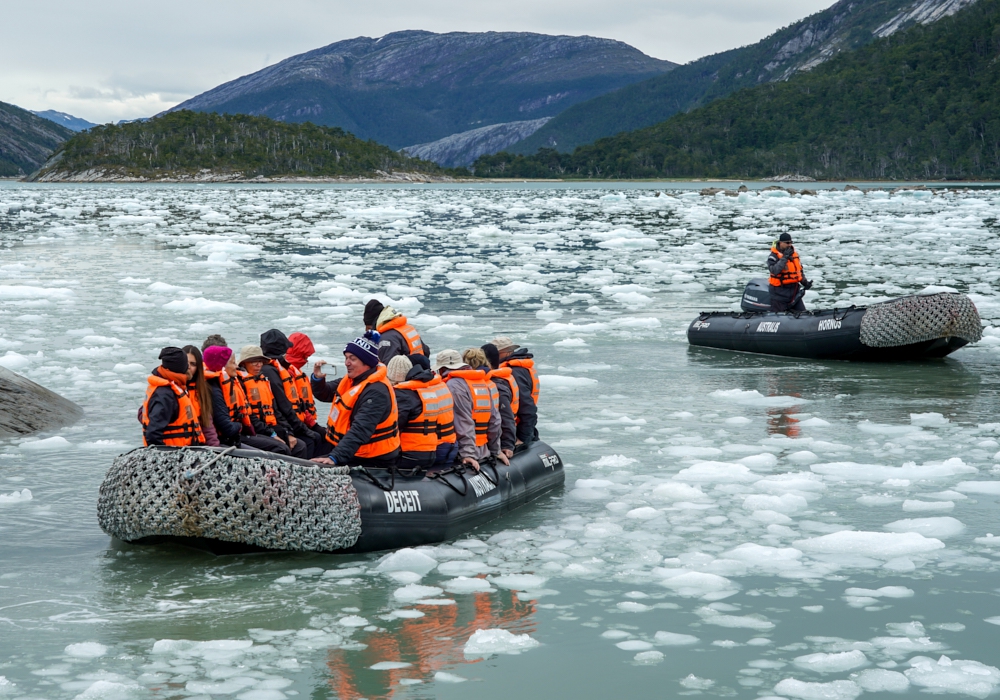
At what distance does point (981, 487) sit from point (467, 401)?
370cm

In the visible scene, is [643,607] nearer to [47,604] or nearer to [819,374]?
[47,604]

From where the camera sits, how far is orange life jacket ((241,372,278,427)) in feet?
23.6

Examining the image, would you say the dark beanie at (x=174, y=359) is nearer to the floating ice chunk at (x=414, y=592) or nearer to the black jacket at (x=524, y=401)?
the floating ice chunk at (x=414, y=592)

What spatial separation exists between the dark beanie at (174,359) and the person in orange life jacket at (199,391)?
8.9 inches

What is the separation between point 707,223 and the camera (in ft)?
135

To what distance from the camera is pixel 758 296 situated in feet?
50.7

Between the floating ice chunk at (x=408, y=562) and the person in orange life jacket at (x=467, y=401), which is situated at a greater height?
the person in orange life jacket at (x=467, y=401)

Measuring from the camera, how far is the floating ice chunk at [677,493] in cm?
735

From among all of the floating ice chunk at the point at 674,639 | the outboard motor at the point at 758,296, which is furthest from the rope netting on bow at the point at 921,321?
the floating ice chunk at the point at 674,639

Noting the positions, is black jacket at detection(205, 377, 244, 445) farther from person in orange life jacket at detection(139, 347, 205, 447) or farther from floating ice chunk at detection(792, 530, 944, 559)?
floating ice chunk at detection(792, 530, 944, 559)

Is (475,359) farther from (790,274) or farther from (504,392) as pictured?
(790,274)

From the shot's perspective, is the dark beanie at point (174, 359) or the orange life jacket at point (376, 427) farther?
the orange life jacket at point (376, 427)

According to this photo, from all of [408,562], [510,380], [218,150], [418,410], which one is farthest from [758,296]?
[218,150]

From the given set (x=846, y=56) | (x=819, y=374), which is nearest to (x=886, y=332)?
(x=819, y=374)
